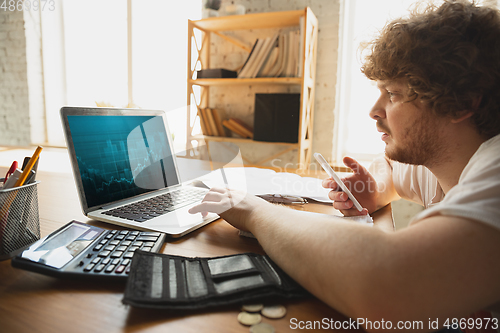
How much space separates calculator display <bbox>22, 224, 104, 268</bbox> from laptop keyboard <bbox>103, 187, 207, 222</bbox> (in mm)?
127

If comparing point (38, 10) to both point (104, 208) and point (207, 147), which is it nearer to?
point (207, 147)

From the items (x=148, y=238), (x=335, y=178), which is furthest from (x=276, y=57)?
(x=148, y=238)

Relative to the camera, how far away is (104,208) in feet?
2.29

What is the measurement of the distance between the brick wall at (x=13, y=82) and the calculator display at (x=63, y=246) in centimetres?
364

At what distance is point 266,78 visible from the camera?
216 centimetres

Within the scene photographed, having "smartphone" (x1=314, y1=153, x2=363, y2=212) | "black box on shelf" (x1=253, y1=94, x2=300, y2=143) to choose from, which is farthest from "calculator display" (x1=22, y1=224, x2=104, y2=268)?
"black box on shelf" (x1=253, y1=94, x2=300, y2=143)

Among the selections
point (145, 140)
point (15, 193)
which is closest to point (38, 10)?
point (145, 140)

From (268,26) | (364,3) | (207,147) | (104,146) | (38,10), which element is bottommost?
(207,147)

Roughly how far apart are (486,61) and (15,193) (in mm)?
823

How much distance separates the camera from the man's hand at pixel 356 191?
30.0 inches

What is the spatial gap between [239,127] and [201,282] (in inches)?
80.9

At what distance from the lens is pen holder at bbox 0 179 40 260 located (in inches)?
18.6

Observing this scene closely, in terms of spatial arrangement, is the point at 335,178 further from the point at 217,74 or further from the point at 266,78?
the point at 217,74

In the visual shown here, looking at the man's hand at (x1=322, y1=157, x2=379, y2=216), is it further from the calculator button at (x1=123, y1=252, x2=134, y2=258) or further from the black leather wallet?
the calculator button at (x1=123, y1=252, x2=134, y2=258)
